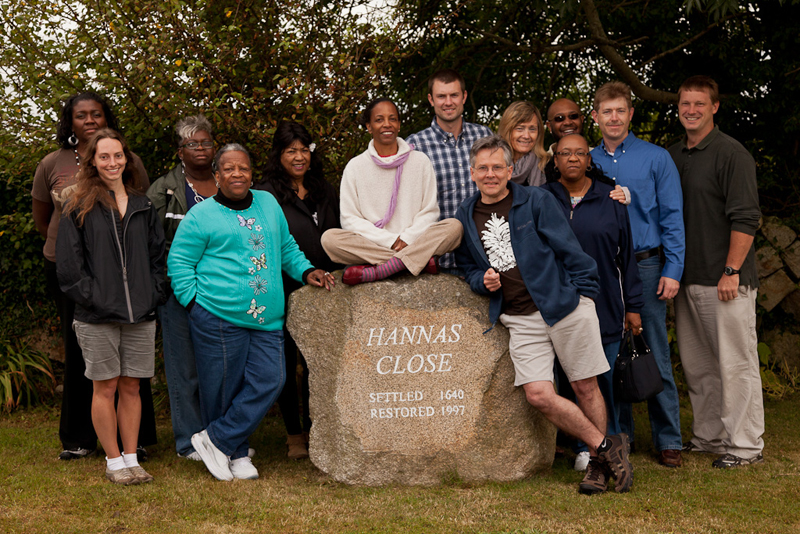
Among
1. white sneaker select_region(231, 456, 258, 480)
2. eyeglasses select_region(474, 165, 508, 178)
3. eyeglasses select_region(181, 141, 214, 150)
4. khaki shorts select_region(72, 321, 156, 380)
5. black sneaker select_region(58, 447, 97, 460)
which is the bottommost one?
black sneaker select_region(58, 447, 97, 460)

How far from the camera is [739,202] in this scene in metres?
5.02

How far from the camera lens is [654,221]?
5098 mm

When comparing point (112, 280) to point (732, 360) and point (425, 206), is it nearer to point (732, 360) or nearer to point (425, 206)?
point (425, 206)

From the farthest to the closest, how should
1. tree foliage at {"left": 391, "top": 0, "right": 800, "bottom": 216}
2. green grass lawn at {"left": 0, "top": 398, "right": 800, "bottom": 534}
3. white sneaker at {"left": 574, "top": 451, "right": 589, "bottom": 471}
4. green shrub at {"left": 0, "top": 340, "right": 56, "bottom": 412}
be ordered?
tree foliage at {"left": 391, "top": 0, "right": 800, "bottom": 216} → green shrub at {"left": 0, "top": 340, "right": 56, "bottom": 412} → white sneaker at {"left": 574, "top": 451, "right": 589, "bottom": 471} → green grass lawn at {"left": 0, "top": 398, "right": 800, "bottom": 534}

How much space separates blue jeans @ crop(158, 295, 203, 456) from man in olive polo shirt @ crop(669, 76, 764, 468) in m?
3.51

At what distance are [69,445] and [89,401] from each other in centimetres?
34

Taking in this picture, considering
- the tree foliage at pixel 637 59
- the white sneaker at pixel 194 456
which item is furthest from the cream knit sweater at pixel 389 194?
the tree foliage at pixel 637 59

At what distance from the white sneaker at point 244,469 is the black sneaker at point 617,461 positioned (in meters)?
2.20

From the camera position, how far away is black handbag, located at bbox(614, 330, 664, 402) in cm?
464

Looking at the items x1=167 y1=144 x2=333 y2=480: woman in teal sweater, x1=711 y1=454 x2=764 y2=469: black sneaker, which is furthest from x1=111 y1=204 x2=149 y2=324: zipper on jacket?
x1=711 y1=454 x2=764 y2=469: black sneaker

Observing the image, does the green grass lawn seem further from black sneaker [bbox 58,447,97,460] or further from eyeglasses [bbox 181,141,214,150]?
eyeglasses [bbox 181,141,214,150]

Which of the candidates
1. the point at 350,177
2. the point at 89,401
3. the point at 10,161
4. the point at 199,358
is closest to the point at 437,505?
the point at 199,358

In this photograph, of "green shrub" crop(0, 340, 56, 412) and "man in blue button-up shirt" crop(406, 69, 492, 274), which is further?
"green shrub" crop(0, 340, 56, 412)

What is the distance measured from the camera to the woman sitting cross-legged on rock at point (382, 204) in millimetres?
4809
